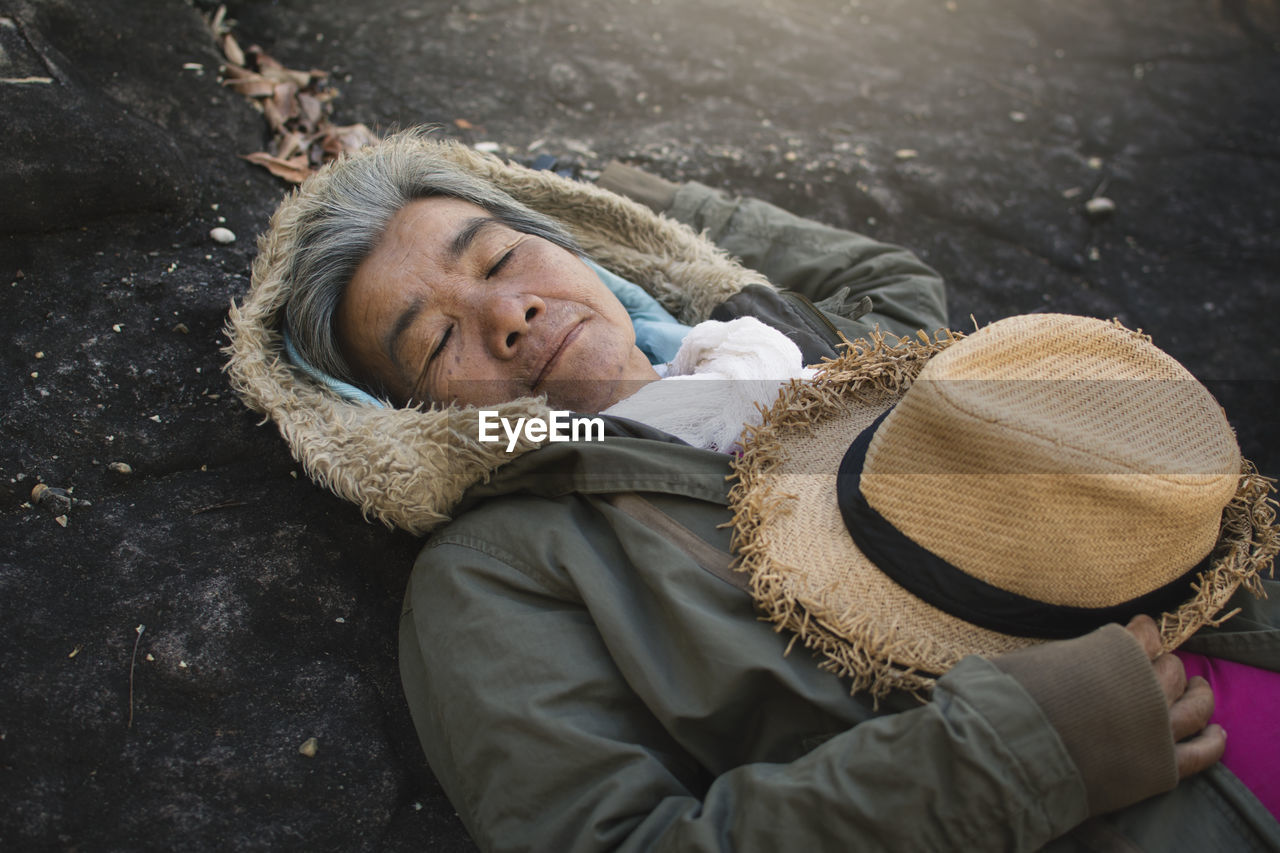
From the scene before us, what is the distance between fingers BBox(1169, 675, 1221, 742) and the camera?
4.71 ft

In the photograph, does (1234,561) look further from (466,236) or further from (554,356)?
(466,236)

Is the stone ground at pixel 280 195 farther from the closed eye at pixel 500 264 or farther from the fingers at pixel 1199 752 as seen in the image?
the fingers at pixel 1199 752

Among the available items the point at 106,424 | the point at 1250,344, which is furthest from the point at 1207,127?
the point at 106,424

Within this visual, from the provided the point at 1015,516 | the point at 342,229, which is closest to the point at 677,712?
the point at 1015,516

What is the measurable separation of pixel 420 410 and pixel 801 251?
150 centimetres

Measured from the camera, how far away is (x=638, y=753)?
150cm

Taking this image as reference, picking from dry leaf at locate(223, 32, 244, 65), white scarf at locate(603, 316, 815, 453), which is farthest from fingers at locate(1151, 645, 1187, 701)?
dry leaf at locate(223, 32, 244, 65)

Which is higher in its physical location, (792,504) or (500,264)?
(500,264)

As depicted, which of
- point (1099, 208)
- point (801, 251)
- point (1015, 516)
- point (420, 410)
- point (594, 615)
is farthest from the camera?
point (1099, 208)

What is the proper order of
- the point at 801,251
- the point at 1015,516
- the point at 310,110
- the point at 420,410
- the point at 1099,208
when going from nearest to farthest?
the point at 1015,516, the point at 420,410, the point at 801,251, the point at 310,110, the point at 1099,208

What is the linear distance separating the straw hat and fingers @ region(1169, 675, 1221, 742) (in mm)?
117

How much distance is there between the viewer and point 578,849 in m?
1.40

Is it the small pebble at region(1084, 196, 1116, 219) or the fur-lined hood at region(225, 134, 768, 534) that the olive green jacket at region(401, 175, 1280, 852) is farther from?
the small pebble at region(1084, 196, 1116, 219)

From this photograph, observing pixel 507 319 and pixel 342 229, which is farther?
pixel 342 229
